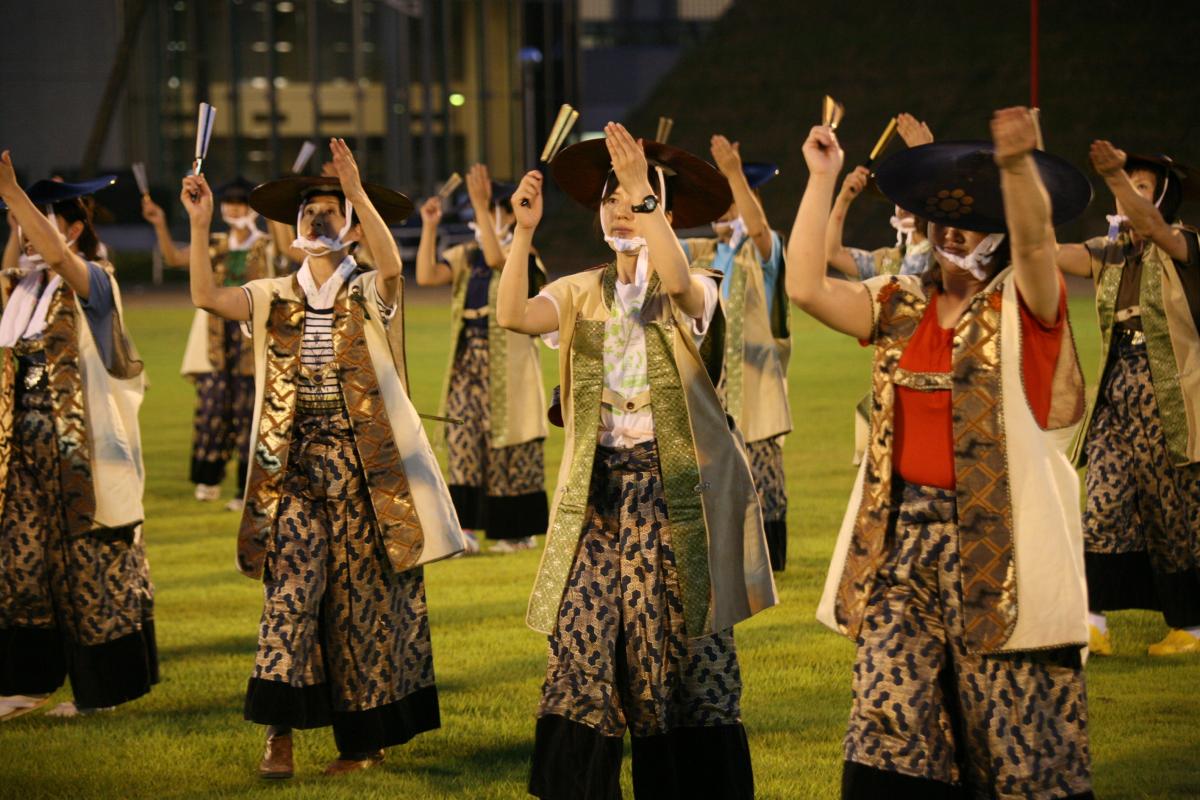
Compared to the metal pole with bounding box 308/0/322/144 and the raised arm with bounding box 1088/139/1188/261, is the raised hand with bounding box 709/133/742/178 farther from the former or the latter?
the metal pole with bounding box 308/0/322/144

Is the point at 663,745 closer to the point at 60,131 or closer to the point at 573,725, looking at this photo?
the point at 573,725

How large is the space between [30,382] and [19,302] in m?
0.31

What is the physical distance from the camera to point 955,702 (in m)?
4.66

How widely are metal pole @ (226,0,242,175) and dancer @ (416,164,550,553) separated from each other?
131 ft

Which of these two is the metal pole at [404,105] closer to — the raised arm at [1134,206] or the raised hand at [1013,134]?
the raised arm at [1134,206]

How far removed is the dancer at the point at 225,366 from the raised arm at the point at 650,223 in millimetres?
8207

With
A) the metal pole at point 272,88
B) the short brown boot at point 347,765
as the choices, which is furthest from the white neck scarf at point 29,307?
the metal pole at point 272,88

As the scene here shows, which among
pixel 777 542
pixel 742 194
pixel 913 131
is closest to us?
pixel 913 131

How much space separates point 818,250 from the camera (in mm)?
4535

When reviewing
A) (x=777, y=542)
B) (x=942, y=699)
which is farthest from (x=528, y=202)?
(x=777, y=542)

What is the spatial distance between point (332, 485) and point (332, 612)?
1.44ft

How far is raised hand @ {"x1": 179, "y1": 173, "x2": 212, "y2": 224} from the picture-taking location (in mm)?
6121

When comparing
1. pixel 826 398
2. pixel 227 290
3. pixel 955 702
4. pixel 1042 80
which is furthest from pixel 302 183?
pixel 1042 80

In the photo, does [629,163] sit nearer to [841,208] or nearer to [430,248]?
[841,208]
